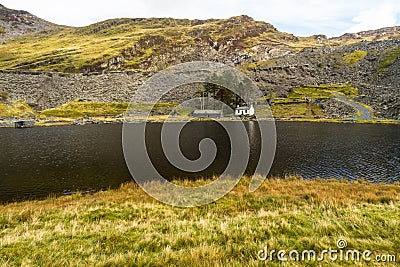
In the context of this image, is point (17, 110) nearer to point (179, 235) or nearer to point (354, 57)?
point (179, 235)

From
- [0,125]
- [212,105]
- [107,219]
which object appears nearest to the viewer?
[107,219]

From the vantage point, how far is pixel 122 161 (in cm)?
4038

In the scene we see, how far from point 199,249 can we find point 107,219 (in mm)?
7790

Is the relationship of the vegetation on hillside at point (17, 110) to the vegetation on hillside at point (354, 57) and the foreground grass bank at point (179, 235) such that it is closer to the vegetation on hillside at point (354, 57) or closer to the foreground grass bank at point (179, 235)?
the foreground grass bank at point (179, 235)

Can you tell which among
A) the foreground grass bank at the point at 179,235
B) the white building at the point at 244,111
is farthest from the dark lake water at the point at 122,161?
the white building at the point at 244,111

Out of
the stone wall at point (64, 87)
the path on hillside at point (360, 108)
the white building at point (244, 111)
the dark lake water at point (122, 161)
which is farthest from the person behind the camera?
the stone wall at point (64, 87)

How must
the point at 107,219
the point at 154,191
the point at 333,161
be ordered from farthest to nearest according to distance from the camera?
the point at 333,161, the point at 154,191, the point at 107,219

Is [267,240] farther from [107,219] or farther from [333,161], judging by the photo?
[333,161]

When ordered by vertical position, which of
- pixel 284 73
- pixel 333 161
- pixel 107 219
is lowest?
pixel 333 161

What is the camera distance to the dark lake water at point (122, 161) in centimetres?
3038

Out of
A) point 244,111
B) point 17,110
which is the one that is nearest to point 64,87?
point 17,110

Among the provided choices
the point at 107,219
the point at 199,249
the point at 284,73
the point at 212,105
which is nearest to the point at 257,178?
the point at 107,219

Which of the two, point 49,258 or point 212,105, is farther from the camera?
point 212,105

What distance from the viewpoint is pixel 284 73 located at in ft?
560
